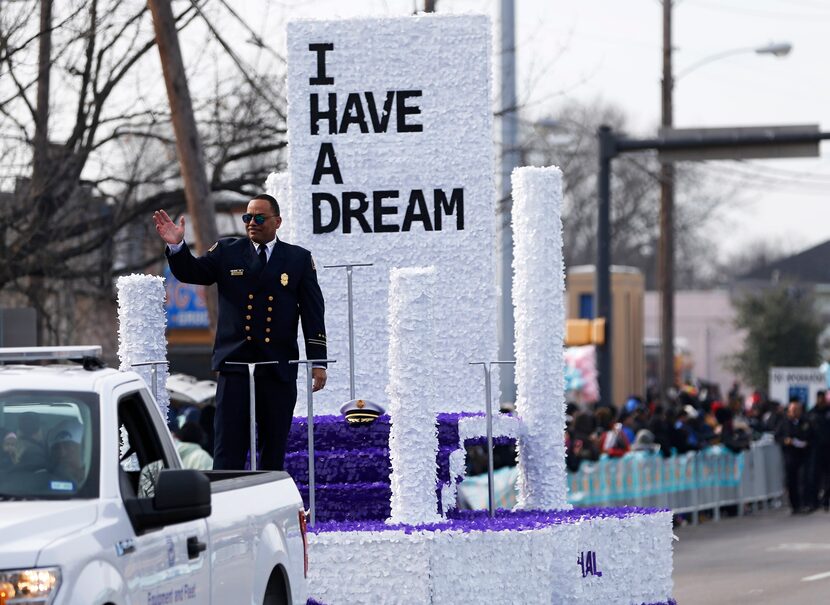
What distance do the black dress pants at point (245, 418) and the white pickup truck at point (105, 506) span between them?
2.81 meters

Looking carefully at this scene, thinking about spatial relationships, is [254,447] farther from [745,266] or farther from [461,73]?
[745,266]

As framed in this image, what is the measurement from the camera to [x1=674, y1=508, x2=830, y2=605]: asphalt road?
1590 cm

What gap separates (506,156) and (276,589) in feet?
53.8

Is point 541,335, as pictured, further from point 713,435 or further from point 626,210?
point 626,210

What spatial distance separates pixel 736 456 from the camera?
1120 inches

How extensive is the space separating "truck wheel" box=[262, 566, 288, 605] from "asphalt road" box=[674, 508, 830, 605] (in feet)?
23.8

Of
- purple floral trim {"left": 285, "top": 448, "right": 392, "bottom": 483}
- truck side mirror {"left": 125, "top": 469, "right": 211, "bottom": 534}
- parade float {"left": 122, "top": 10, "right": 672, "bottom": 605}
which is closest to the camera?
truck side mirror {"left": 125, "top": 469, "right": 211, "bottom": 534}

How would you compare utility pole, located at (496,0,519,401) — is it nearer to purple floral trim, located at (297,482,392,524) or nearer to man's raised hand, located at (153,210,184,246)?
purple floral trim, located at (297,482,392,524)

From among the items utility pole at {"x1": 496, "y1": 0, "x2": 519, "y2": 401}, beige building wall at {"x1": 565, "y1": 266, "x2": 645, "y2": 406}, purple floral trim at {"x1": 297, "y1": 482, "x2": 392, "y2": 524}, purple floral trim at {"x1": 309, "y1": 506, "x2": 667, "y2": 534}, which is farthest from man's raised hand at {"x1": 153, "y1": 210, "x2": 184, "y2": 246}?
beige building wall at {"x1": 565, "y1": 266, "x2": 645, "y2": 406}

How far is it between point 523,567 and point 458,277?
3847 mm

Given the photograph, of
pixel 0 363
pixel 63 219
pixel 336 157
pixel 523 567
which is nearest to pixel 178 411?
pixel 63 219

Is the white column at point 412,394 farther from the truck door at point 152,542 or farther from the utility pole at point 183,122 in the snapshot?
the utility pole at point 183,122

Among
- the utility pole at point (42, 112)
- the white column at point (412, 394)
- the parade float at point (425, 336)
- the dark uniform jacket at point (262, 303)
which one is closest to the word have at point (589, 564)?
the parade float at point (425, 336)

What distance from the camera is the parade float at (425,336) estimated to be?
11.3 m
